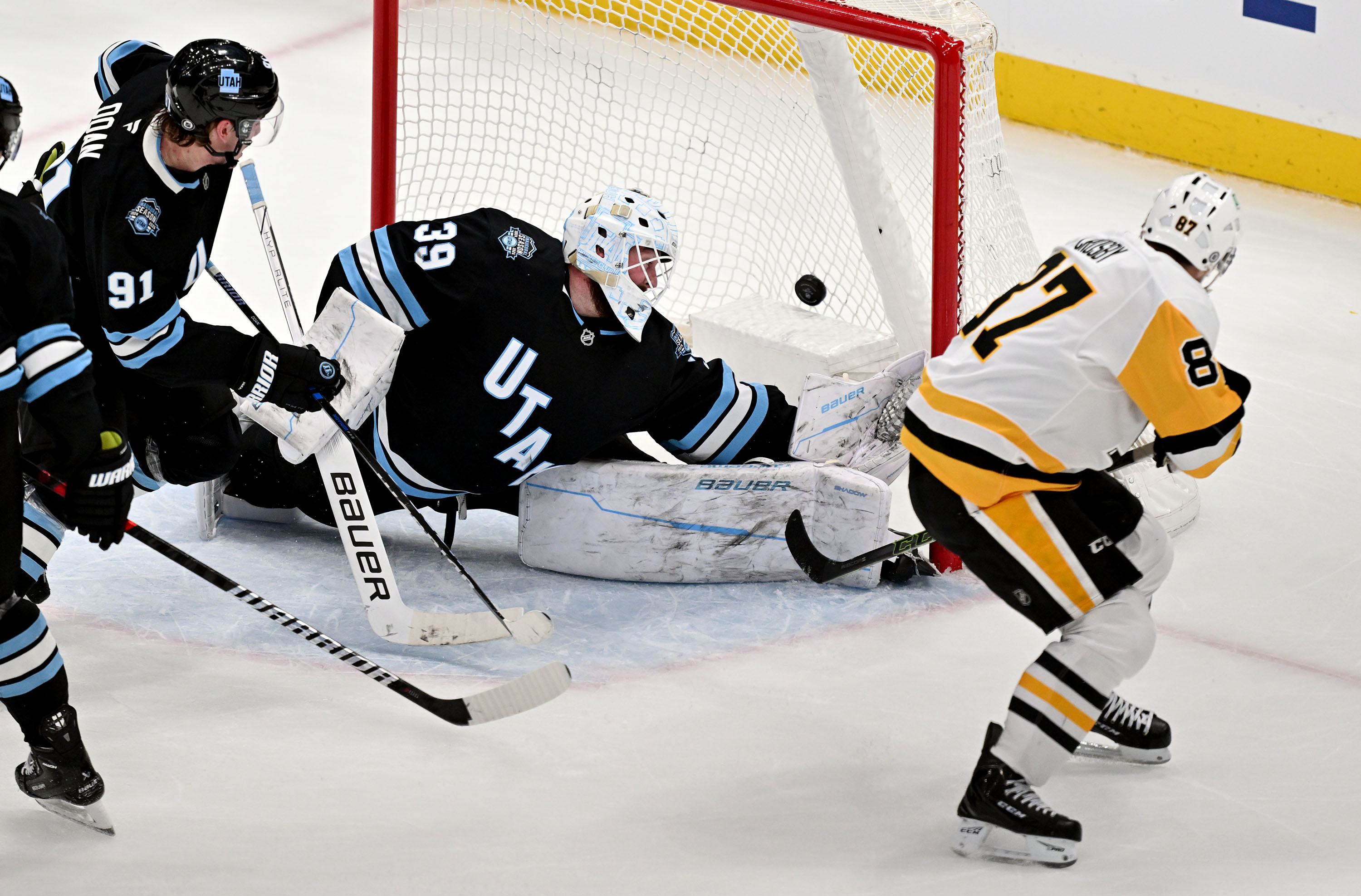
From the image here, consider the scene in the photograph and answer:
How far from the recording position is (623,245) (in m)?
2.81

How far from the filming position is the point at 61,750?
2.22 m

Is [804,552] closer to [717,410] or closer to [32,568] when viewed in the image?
[717,410]

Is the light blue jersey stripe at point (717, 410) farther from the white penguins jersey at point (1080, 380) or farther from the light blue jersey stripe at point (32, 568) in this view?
the light blue jersey stripe at point (32, 568)

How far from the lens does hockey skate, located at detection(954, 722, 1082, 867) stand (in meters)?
2.31

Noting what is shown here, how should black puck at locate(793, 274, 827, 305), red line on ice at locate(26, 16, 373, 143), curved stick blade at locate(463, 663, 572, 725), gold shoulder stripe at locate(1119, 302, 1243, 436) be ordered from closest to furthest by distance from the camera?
gold shoulder stripe at locate(1119, 302, 1243, 436), curved stick blade at locate(463, 663, 572, 725), black puck at locate(793, 274, 827, 305), red line on ice at locate(26, 16, 373, 143)

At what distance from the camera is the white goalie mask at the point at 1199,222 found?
2.22 meters

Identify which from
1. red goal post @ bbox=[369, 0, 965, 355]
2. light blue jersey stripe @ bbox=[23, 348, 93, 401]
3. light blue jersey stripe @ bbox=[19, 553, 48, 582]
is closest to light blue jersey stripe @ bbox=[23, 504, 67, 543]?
light blue jersey stripe @ bbox=[19, 553, 48, 582]

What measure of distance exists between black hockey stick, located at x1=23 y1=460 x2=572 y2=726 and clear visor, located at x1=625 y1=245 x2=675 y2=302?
745mm

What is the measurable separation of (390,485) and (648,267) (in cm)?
64

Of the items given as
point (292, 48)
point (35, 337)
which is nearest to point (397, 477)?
point (35, 337)

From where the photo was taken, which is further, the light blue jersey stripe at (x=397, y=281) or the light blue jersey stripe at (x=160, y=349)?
the light blue jersey stripe at (x=397, y=281)

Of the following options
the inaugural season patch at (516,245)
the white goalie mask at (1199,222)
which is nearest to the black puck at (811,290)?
the inaugural season patch at (516,245)

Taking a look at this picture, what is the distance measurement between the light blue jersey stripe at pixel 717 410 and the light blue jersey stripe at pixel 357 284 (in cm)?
67

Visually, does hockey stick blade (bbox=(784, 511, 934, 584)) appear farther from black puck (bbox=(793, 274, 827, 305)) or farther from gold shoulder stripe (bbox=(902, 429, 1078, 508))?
black puck (bbox=(793, 274, 827, 305))
